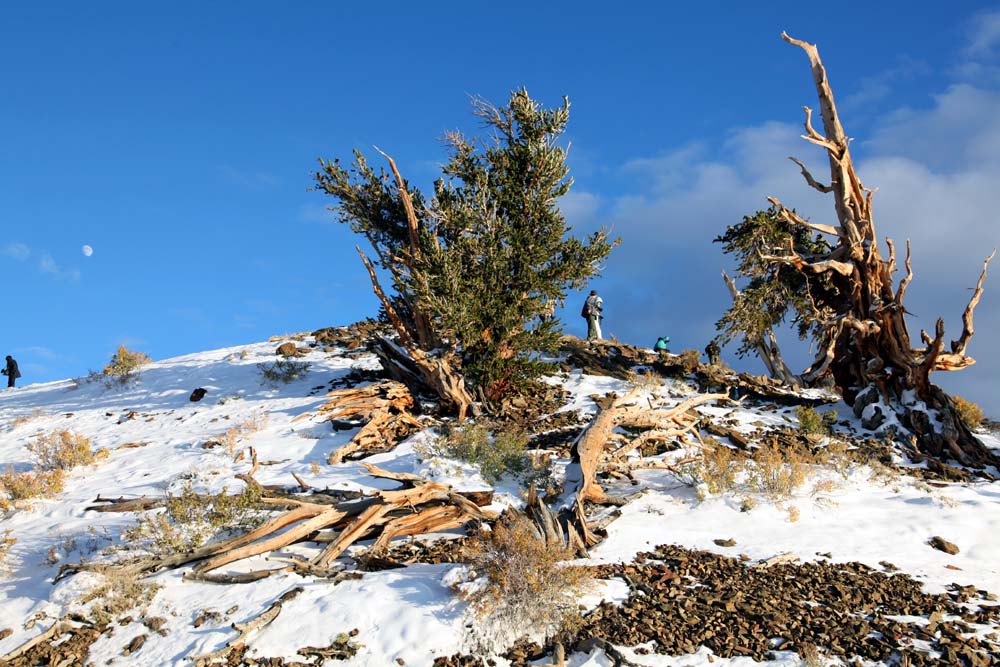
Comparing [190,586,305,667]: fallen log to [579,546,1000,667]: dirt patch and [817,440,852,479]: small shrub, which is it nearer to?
[579,546,1000,667]: dirt patch

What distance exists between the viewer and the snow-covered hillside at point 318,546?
301 inches

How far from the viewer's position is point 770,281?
65.3 ft

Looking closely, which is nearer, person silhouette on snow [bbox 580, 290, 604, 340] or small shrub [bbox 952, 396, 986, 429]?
small shrub [bbox 952, 396, 986, 429]

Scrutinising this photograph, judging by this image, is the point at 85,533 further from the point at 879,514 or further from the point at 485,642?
the point at 879,514

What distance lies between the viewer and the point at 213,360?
2459cm

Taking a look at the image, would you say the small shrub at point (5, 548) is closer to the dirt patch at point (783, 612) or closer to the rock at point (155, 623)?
the rock at point (155, 623)

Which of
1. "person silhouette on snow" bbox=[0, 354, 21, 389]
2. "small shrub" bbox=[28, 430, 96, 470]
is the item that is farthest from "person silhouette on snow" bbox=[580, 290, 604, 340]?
"person silhouette on snow" bbox=[0, 354, 21, 389]

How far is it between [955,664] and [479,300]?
1139 centimetres

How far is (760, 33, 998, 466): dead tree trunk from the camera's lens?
17.3 m

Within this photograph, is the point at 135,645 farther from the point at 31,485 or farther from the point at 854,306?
the point at 854,306

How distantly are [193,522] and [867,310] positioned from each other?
52.1ft

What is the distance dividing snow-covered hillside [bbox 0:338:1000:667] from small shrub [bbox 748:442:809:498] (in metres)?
0.21

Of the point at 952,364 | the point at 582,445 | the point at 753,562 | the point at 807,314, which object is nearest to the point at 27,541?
the point at 582,445

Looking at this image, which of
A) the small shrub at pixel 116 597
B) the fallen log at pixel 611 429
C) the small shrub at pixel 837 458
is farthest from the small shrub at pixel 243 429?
the small shrub at pixel 837 458
